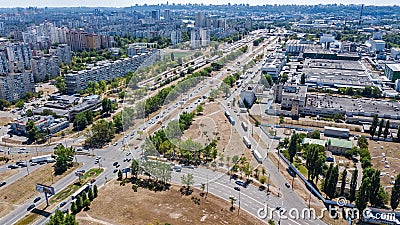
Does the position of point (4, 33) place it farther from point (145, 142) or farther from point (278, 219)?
point (278, 219)

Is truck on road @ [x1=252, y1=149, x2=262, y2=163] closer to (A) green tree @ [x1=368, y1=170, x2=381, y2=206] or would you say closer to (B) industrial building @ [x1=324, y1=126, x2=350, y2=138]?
(A) green tree @ [x1=368, y1=170, x2=381, y2=206]

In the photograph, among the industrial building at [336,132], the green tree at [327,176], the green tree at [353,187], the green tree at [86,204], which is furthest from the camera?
the industrial building at [336,132]

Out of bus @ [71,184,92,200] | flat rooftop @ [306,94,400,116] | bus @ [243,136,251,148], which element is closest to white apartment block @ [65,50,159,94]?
bus @ [243,136,251,148]

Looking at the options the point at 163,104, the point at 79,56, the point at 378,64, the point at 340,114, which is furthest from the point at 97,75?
the point at 378,64

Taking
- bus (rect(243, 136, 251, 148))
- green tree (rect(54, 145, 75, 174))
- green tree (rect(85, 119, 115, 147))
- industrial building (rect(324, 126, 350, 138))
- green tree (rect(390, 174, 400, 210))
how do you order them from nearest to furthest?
green tree (rect(390, 174, 400, 210)) → green tree (rect(54, 145, 75, 174)) → bus (rect(243, 136, 251, 148)) → green tree (rect(85, 119, 115, 147)) → industrial building (rect(324, 126, 350, 138))

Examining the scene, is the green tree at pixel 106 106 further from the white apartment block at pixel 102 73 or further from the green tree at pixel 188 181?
the green tree at pixel 188 181

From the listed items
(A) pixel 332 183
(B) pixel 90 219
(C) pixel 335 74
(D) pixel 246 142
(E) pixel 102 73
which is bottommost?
(B) pixel 90 219

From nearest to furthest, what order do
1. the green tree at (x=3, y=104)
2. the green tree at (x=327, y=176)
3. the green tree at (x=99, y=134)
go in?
the green tree at (x=327, y=176) → the green tree at (x=99, y=134) → the green tree at (x=3, y=104)

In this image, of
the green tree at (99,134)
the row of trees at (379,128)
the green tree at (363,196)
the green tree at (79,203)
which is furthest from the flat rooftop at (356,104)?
the green tree at (79,203)

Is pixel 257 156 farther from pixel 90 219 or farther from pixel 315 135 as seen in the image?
pixel 90 219

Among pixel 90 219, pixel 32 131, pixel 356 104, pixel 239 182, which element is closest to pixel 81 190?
pixel 90 219

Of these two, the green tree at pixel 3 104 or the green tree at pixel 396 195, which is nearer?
the green tree at pixel 396 195

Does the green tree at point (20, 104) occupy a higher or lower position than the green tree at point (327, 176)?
lower
